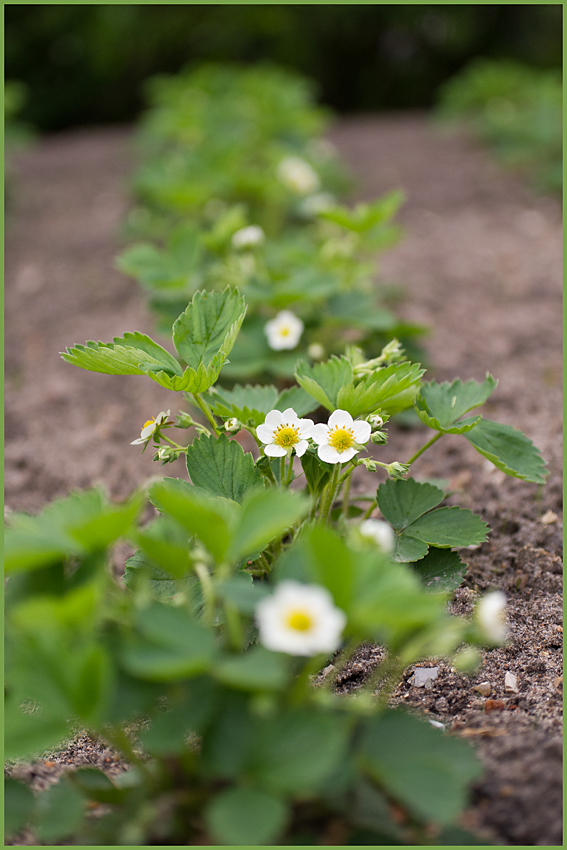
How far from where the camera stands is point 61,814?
0.63 m

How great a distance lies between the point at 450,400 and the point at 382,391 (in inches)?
7.1

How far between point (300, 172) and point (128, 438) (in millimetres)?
1157

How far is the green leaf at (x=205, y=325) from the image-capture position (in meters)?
1.00

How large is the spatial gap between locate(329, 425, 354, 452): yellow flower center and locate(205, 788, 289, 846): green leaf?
420 millimetres

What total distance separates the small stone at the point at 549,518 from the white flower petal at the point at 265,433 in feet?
2.23

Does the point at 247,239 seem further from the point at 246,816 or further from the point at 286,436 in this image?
the point at 246,816

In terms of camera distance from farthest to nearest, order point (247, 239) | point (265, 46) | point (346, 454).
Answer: point (265, 46) → point (247, 239) → point (346, 454)

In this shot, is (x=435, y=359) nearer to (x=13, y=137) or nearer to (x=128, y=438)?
(x=128, y=438)

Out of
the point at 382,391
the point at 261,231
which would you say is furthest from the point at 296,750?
the point at 261,231

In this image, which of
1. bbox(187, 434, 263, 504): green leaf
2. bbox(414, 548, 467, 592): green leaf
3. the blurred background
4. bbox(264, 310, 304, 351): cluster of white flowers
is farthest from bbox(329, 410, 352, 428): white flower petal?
the blurred background

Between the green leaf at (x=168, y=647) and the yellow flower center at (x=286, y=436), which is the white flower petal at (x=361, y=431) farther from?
the green leaf at (x=168, y=647)

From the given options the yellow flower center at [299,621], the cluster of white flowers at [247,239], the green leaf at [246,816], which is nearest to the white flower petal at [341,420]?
the yellow flower center at [299,621]

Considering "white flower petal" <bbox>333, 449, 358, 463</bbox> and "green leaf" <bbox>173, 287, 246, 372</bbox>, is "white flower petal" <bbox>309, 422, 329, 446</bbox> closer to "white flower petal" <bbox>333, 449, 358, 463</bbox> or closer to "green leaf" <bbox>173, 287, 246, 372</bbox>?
"white flower petal" <bbox>333, 449, 358, 463</bbox>

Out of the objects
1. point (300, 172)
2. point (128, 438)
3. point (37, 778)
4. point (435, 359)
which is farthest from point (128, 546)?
point (300, 172)
